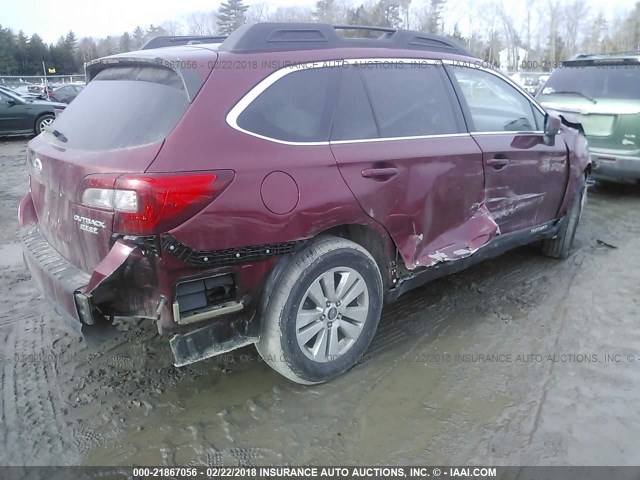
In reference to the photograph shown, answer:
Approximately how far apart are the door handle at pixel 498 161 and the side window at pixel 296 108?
4.38 feet

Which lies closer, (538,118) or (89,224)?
(89,224)

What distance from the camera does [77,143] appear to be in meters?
2.81

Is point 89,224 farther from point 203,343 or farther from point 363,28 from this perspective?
point 363,28

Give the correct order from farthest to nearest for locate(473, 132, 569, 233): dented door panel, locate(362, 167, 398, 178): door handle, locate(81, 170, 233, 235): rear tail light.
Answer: locate(473, 132, 569, 233): dented door panel
locate(362, 167, 398, 178): door handle
locate(81, 170, 233, 235): rear tail light

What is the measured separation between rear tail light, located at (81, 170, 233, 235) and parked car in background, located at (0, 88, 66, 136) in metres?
12.1

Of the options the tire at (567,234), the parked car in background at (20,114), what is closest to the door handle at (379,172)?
the tire at (567,234)

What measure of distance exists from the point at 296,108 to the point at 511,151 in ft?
6.05

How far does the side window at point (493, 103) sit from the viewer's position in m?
3.76

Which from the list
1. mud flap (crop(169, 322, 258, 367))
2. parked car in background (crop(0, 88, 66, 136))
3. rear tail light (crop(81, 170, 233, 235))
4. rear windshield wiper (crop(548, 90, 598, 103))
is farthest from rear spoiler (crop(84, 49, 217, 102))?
parked car in background (crop(0, 88, 66, 136))

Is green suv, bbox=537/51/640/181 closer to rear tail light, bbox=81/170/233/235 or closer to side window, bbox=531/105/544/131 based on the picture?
side window, bbox=531/105/544/131

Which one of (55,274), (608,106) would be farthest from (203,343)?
(608,106)

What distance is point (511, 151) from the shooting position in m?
3.85

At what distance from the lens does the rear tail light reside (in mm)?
2293

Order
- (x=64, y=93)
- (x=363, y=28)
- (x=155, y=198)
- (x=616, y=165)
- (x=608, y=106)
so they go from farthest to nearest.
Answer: (x=64, y=93), (x=608, y=106), (x=616, y=165), (x=363, y=28), (x=155, y=198)
